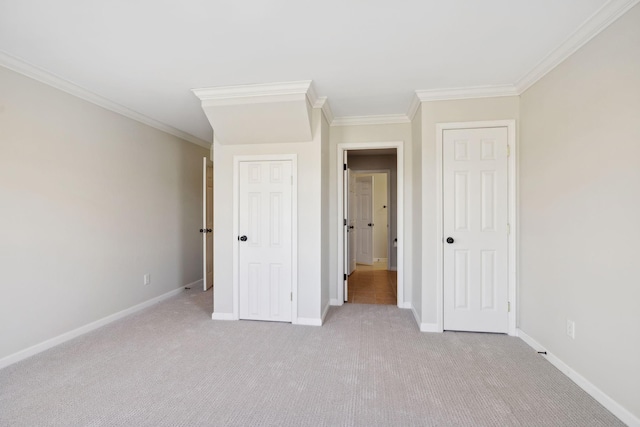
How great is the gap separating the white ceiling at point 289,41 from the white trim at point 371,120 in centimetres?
73

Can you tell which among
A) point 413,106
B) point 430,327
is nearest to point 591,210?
point 430,327

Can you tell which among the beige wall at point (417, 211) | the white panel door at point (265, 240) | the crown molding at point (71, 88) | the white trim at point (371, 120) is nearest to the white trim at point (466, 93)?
the beige wall at point (417, 211)

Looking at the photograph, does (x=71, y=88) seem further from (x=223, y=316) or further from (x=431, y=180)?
(x=431, y=180)

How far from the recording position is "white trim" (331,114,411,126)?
11.8 feet

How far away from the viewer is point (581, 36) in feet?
6.28

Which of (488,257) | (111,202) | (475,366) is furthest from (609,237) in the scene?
(111,202)

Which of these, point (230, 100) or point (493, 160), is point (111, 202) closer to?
point (230, 100)

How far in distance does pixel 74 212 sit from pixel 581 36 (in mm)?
4442

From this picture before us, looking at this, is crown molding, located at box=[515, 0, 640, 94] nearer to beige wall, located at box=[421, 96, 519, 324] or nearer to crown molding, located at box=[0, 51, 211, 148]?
beige wall, located at box=[421, 96, 519, 324]

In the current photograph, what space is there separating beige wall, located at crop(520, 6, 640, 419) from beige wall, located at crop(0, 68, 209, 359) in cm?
429

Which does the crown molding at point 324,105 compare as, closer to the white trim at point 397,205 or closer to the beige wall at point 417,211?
the white trim at point 397,205

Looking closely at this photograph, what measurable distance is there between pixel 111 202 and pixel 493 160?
4117 mm

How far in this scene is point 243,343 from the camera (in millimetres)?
2637

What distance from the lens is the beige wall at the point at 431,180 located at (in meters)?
2.85
